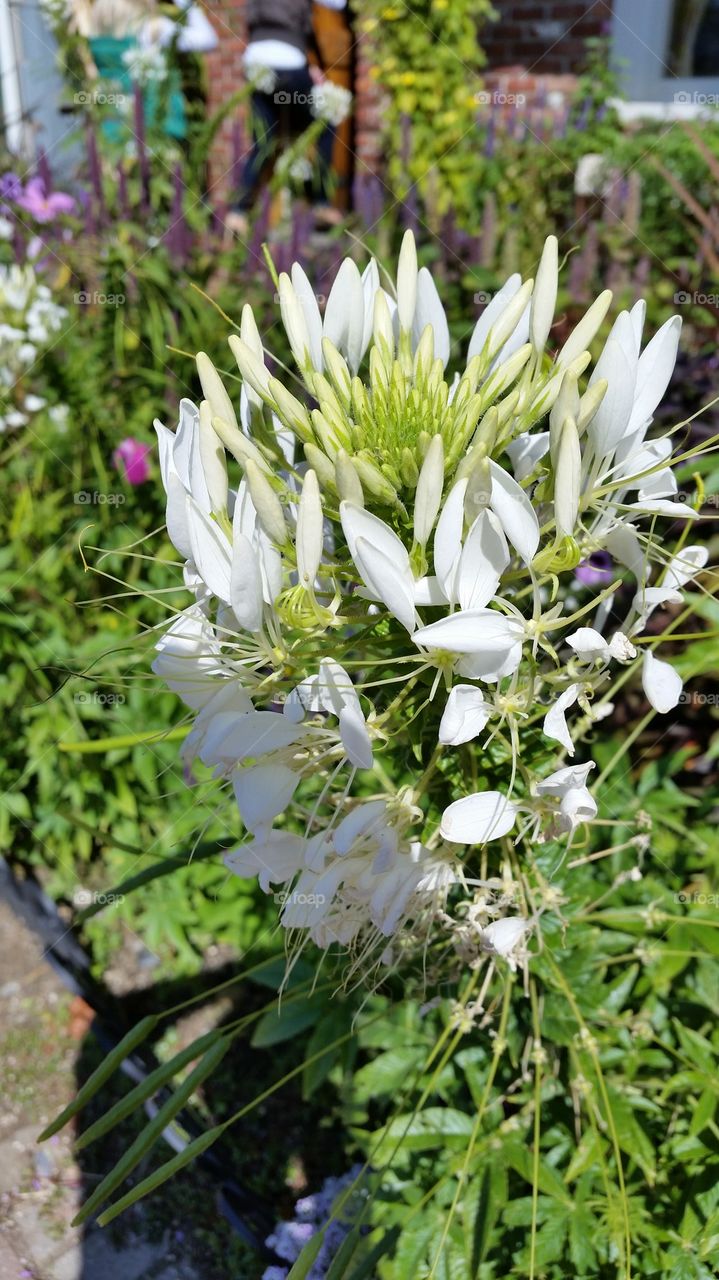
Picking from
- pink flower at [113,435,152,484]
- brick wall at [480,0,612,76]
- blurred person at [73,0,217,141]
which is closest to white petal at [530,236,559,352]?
pink flower at [113,435,152,484]

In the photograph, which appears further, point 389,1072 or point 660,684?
point 389,1072

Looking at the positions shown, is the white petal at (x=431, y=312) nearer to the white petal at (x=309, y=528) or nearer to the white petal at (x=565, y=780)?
the white petal at (x=309, y=528)

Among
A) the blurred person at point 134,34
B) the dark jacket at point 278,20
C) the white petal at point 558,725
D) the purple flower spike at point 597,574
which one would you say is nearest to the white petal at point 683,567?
the white petal at point 558,725

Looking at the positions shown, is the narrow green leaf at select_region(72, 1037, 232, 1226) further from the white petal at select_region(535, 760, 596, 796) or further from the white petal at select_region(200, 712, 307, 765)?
the white petal at select_region(535, 760, 596, 796)

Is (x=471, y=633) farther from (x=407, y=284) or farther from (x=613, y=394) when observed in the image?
(x=407, y=284)

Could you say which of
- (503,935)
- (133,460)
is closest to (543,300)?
(503,935)

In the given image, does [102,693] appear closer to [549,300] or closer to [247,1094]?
[247,1094]

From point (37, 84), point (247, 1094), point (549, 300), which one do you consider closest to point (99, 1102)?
point (247, 1094)
